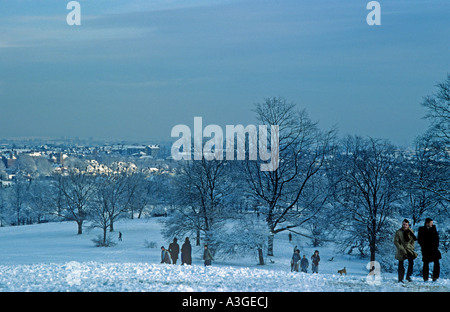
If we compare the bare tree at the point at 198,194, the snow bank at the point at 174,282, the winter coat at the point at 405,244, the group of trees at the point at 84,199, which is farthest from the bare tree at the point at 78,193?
the winter coat at the point at 405,244

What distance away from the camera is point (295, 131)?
32.6 m

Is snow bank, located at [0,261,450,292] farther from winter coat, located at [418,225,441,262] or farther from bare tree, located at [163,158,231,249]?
bare tree, located at [163,158,231,249]

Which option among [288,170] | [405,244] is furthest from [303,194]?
[405,244]

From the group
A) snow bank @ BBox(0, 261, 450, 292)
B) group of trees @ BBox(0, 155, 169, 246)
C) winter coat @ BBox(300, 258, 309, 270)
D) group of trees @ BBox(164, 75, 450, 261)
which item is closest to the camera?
snow bank @ BBox(0, 261, 450, 292)

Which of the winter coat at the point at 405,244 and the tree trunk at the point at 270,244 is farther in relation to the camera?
the tree trunk at the point at 270,244

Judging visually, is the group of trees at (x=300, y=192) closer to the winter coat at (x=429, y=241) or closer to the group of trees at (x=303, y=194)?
the group of trees at (x=303, y=194)

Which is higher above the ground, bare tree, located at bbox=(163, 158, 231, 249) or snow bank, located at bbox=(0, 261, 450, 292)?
bare tree, located at bbox=(163, 158, 231, 249)

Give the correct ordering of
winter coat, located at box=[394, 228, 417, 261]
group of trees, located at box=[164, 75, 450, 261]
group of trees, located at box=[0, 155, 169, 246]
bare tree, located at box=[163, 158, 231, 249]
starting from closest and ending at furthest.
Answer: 1. winter coat, located at box=[394, 228, 417, 261]
2. group of trees, located at box=[164, 75, 450, 261]
3. bare tree, located at box=[163, 158, 231, 249]
4. group of trees, located at box=[0, 155, 169, 246]

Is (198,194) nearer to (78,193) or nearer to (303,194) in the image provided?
(303,194)

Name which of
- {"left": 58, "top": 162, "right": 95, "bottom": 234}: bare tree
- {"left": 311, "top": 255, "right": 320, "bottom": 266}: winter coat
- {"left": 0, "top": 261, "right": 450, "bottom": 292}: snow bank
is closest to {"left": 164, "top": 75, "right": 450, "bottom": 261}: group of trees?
{"left": 311, "top": 255, "right": 320, "bottom": 266}: winter coat

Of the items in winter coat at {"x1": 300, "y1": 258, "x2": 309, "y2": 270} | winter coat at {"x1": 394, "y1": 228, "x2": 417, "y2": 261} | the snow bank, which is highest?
winter coat at {"x1": 394, "y1": 228, "x2": 417, "y2": 261}

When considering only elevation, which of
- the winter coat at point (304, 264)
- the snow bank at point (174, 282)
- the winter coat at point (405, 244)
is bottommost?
the winter coat at point (304, 264)

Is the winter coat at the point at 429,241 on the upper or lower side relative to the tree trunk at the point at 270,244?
upper

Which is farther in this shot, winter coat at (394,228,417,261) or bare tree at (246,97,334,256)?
bare tree at (246,97,334,256)
